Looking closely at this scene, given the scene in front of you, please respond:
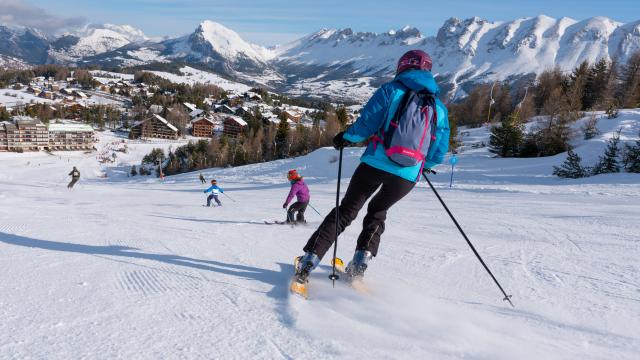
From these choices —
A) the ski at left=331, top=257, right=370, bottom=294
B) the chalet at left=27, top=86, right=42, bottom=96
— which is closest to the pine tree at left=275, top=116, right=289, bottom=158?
the ski at left=331, top=257, right=370, bottom=294

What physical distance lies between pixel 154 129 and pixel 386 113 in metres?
100

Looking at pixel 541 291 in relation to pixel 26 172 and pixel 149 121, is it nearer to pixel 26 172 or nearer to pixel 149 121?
pixel 26 172

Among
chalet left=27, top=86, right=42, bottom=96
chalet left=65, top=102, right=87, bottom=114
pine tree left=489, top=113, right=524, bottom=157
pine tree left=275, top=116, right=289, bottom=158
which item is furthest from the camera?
chalet left=27, top=86, right=42, bottom=96

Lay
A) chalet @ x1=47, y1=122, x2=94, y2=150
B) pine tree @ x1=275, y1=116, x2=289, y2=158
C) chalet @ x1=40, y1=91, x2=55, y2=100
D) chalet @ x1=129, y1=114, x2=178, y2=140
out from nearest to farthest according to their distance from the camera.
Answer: pine tree @ x1=275, y1=116, x2=289, y2=158, chalet @ x1=47, y1=122, x2=94, y2=150, chalet @ x1=129, y1=114, x2=178, y2=140, chalet @ x1=40, y1=91, x2=55, y2=100

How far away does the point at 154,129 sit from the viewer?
3733 inches

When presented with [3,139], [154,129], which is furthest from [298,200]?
[154,129]

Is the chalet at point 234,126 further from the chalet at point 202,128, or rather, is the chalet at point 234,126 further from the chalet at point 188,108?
the chalet at point 188,108

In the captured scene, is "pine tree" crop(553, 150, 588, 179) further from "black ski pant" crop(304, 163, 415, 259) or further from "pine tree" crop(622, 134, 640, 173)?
"black ski pant" crop(304, 163, 415, 259)

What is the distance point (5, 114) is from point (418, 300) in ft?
362

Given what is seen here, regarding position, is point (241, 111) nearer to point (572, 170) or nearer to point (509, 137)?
point (509, 137)

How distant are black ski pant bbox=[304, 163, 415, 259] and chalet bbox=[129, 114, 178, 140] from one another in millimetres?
97466

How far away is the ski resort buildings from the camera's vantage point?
74.9 metres

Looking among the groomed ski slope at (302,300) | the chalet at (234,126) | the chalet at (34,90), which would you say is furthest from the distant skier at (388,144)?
the chalet at (34,90)

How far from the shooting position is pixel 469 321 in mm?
2576
